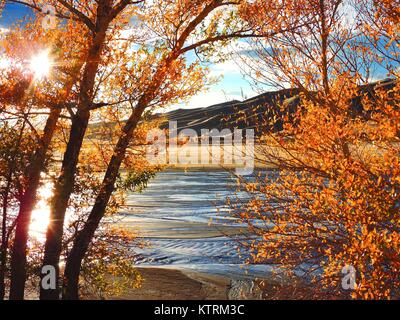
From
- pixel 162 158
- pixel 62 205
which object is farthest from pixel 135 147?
pixel 62 205

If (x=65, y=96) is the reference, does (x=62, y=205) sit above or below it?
below

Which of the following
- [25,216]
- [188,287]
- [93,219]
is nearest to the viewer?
[93,219]

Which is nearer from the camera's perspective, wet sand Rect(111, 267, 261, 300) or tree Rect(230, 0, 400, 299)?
tree Rect(230, 0, 400, 299)

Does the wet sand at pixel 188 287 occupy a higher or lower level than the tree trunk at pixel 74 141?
lower

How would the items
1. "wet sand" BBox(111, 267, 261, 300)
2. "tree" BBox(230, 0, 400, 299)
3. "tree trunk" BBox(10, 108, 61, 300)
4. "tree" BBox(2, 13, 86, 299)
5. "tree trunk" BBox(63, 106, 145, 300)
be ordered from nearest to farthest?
1. "tree" BBox(230, 0, 400, 299)
2. "tree" BBox(2, 13, 86, 299)
3. "tree trunk" BBox(10, 108, 61, 300)
4. "tree trunk" BBox(63, 106, 145, 300)
5. "wet sand" BBox(111, 267, 261, 300)

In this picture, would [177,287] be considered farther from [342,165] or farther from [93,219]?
[342,165]

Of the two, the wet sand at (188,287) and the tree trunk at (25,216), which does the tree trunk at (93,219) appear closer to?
the tree trunk at (25,216)

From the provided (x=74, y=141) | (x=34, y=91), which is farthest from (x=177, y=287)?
(x=34, y=91)

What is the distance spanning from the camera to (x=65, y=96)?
11.0 meters

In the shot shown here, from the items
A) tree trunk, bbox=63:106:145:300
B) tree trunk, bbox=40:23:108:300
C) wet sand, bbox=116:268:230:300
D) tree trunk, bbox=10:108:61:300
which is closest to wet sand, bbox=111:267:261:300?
wet sand, bbox=116:268:230:300

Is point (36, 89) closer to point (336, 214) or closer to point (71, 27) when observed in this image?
point (71, 27)

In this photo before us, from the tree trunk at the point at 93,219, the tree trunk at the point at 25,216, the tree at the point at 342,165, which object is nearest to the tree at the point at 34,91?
the tree trunk at the point at 25,216

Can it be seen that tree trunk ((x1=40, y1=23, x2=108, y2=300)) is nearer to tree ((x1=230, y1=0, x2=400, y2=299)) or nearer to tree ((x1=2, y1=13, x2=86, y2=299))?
tree ((x1=2, y1=13, x2=86, y2=299))

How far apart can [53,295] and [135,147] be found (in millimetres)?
4461
